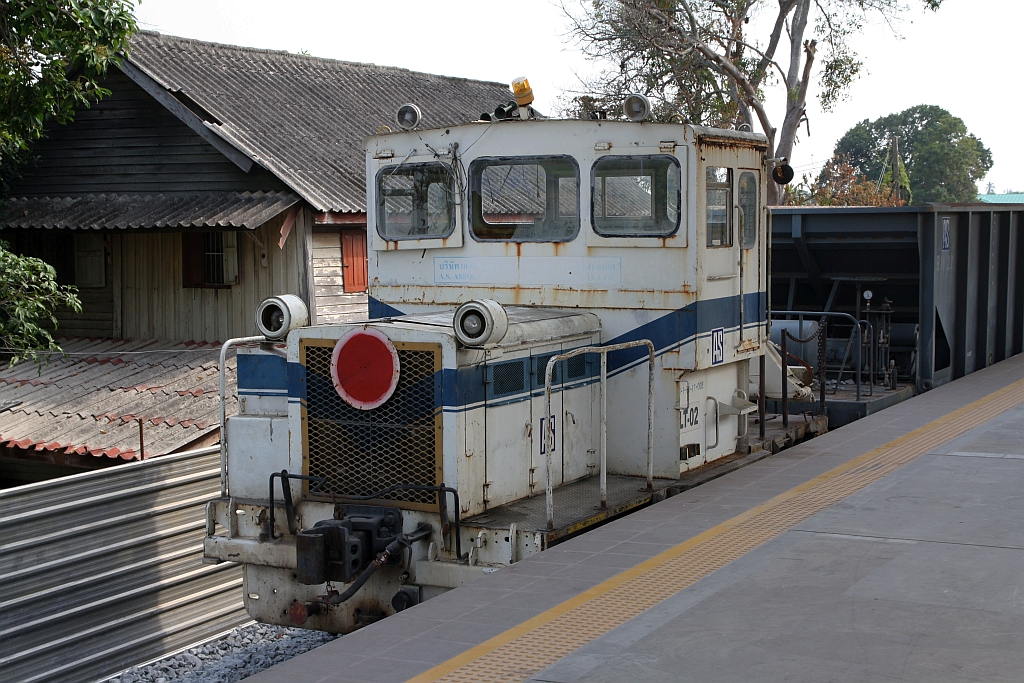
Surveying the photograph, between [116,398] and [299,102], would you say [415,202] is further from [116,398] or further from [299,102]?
[299,102]

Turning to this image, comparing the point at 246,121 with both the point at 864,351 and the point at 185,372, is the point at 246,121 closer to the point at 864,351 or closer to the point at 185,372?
the point at 185,372

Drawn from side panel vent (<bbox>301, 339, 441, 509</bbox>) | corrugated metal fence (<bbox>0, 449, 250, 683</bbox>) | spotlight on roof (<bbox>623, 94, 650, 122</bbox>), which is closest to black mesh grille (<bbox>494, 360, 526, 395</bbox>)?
side panel vent (<bbox>301, 339, 441, 509</bbox>)

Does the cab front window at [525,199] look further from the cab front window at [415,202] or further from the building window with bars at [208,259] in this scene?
the building window with bars at [208,259]

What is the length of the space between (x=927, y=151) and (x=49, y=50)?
51.8m

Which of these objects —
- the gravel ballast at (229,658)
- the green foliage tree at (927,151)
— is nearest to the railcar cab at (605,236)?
the gravel ballast at (229,658)

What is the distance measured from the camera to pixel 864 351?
1162 cm

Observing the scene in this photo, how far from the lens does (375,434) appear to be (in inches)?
248

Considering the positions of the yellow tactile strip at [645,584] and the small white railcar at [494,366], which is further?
the small white railcar at [494,366]

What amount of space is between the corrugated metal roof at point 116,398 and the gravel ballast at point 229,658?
275cm

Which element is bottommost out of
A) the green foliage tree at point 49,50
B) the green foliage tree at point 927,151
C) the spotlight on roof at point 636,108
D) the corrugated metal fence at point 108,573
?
the corrugated metal fence at point 108,573

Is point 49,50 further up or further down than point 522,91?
further up

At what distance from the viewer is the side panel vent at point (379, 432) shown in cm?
611

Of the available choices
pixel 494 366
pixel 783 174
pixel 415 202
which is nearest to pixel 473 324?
pixel 494 366

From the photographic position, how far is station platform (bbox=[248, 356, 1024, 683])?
421 cm
